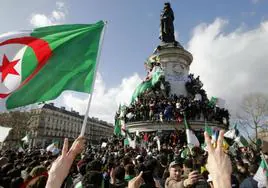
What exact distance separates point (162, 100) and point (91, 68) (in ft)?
89.3

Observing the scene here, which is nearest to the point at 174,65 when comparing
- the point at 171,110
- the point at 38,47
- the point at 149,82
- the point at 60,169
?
the point at 149,82

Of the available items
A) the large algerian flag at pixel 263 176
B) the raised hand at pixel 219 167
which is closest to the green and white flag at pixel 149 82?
the large algerian flag at pixel 263 176

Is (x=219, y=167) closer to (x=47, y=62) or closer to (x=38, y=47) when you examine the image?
(x=47, y=62)

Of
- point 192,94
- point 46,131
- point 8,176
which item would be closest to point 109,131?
point 46,131

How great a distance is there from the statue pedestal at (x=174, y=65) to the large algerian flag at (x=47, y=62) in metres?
31.9

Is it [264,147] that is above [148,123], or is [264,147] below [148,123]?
below

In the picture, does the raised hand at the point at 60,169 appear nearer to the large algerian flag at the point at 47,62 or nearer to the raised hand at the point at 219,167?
the raised hand at the point at 219,167

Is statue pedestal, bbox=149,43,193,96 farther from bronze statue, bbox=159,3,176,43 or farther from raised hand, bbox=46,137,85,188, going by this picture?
raised hand, bbox=46,137,85,188

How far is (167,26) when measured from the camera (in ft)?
131

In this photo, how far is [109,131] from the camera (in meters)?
151

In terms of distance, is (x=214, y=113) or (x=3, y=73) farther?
(x=214, y=113)

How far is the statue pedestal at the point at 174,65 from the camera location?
3669 centimetres

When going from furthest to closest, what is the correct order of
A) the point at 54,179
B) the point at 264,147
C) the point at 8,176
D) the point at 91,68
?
the point at 8,176
the point at 91,68
the point at 264,147
the point at 54,179

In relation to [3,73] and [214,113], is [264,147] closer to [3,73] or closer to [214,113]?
[3,73]
